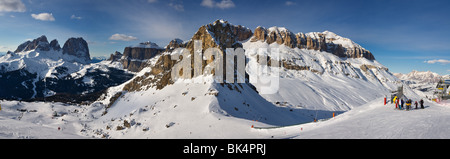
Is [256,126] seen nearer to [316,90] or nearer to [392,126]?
[392,126]

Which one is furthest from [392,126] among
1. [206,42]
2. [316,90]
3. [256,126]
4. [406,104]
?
[316,90]

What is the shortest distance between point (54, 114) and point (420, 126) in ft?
291

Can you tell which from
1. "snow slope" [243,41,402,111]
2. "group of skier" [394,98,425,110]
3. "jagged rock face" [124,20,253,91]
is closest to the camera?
A: "group of skier" [394,98,425,110]

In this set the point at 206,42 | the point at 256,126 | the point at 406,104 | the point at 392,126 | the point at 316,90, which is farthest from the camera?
the point at 316,90

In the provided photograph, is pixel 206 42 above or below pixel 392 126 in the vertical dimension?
above

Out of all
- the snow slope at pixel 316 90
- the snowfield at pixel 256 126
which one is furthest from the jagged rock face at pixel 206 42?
the snow slope at pixel 316 90

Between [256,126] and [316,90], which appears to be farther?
[316,90]

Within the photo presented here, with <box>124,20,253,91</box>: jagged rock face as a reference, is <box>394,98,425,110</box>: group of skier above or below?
below

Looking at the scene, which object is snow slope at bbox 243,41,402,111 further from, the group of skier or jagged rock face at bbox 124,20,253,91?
the group of skier

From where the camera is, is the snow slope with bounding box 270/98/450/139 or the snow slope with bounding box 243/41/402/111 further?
the snow slope with bounding box 243/41/402/111

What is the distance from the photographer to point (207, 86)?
49.0m

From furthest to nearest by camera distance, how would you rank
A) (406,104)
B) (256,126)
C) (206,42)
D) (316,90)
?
(316,90) < (206,42) < (256,126) < (406,104)

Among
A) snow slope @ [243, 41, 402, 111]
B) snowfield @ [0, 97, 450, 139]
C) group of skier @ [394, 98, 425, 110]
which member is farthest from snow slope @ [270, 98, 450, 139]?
snow slope @ [243, 41, 402, 111]
